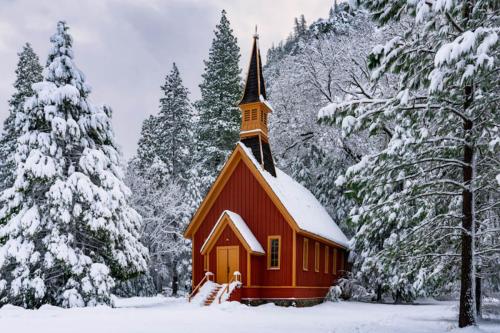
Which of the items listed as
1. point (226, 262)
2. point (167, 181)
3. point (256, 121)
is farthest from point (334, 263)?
point (167, 181)

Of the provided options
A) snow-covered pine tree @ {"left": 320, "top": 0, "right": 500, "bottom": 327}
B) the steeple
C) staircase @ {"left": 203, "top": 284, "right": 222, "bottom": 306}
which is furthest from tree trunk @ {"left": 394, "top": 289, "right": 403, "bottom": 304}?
snow-covered pine tree @ {"left": 320, "top": 0, "right": 500, "bottom": 327}

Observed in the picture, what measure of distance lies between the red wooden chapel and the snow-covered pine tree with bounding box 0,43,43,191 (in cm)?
1371

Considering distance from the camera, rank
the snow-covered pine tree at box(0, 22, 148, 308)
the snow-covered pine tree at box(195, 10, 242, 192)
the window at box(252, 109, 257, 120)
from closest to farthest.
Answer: the snow-covered pine tree at box(0, 22, 148, 308)
the window at box(252, 109, 257, 120)
the snow-covered pine tree at box(195, 10, 242, 192)

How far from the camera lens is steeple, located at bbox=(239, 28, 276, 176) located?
84.4 feet

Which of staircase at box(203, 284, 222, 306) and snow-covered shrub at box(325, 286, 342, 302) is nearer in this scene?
staircase at box(203, 284, 222, 306)

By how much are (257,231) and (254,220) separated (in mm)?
568

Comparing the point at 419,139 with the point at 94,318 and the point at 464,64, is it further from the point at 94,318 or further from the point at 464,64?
the point at 94,318

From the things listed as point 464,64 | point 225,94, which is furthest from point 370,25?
point 464,64

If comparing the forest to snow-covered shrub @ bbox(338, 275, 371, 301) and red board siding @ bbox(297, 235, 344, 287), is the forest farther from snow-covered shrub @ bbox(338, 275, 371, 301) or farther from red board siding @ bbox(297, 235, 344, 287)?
red board siding @ bbox(297, 235, 344, 287)

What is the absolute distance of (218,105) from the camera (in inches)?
1556

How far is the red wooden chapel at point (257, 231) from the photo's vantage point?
904 inches

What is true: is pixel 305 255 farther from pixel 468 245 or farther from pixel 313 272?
pixel 468 245

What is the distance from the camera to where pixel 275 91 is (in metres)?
37.2

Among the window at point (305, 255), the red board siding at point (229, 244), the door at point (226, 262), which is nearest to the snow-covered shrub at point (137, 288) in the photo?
the red board siding at point (229, 244)
